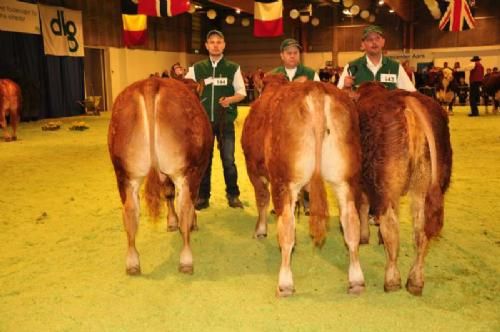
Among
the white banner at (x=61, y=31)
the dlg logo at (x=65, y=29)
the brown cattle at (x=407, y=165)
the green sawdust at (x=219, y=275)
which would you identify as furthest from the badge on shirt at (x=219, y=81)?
the dlg logo at (x=65, y=29)

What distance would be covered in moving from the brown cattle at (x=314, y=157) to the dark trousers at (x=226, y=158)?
7.67 ft

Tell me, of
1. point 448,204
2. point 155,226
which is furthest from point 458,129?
point 155,226

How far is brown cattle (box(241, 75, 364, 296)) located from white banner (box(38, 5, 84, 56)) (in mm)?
18145

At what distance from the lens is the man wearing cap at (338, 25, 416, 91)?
15.5ft

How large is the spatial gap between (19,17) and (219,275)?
17067 millimetres

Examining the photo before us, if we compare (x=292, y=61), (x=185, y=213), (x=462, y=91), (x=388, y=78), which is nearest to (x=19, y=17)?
(x=292, y=61)

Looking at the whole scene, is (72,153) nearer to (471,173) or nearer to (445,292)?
(471,173)

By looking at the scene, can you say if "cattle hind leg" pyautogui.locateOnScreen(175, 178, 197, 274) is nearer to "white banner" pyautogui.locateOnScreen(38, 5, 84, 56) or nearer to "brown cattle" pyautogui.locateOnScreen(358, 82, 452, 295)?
"brown cattle" pyautogui.locateOnScreen(358, 82, 452, 295)

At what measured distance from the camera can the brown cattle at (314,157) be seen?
3262 mm

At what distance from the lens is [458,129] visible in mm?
13695

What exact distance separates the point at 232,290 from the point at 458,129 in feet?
Answer: 38.9

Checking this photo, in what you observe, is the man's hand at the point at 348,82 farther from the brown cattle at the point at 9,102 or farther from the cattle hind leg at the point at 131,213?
the brown cattle at the point at 9,102

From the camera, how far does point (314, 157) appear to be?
326cm

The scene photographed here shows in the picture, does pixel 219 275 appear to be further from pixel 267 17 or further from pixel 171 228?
pixel 267 17
